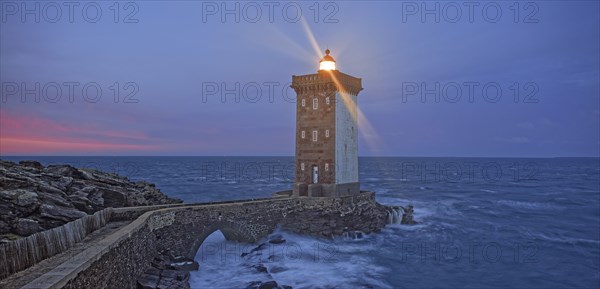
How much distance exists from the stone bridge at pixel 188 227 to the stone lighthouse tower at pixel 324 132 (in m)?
1.47

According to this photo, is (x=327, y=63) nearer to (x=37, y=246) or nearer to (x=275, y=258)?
(x=275, y=258)

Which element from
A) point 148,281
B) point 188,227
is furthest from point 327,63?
point 148,281

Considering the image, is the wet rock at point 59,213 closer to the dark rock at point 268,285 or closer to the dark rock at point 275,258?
the dark rock at point 268,285

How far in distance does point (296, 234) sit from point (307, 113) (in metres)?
9.20

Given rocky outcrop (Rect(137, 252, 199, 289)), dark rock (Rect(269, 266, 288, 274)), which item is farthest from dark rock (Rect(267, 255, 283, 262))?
rocky outcrop (Rect(137, 252, 199, 289))

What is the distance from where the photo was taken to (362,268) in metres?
24.3

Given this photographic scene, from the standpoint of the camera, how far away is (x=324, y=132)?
30.6m

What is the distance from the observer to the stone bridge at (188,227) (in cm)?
1020

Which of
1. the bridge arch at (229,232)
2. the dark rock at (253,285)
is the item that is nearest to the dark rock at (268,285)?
the dark rock at (253,285)

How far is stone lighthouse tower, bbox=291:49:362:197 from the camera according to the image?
99.6 feet

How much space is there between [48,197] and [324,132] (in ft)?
61.1

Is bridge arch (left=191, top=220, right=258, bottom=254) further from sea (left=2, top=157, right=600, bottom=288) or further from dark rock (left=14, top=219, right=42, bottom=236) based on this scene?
dark rock (left=14, top=219, right=42, bottom=236)

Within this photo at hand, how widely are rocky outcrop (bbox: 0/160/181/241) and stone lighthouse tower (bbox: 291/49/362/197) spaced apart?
12.6 metres

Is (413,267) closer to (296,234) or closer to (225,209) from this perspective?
(296,234)
